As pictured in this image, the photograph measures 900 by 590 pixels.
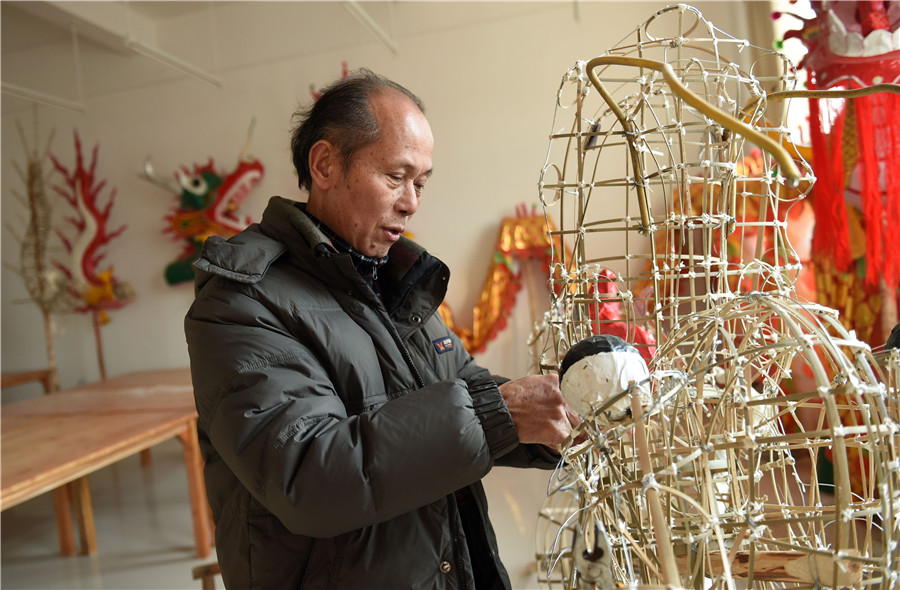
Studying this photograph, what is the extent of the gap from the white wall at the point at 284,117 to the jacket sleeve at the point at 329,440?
2.52 meters

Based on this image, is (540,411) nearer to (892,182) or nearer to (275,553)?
(275,553)

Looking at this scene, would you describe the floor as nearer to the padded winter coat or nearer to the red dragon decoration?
the red dragon decoration

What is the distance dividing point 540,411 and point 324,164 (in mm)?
590

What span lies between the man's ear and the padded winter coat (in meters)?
0.07

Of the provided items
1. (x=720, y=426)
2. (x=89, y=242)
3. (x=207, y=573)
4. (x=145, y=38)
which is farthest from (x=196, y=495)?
(x=145, y=38)

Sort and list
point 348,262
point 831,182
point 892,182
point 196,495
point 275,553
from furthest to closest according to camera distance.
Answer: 1. point 196,495
2. point 831,182
3. point 892,182
4. point 348,262
5. point 275,553

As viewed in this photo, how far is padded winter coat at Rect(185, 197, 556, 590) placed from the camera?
0.76 metres

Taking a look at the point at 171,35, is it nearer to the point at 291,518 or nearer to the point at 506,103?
the point at 506,103

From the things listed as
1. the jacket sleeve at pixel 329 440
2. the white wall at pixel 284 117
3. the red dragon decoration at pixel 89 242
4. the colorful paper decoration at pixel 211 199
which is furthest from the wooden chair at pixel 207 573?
the red dragon decoration at pixel 89 242

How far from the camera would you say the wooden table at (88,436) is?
198 centimetres

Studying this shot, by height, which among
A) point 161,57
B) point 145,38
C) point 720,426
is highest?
point 145,38

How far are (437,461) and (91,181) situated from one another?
4960 millimetres

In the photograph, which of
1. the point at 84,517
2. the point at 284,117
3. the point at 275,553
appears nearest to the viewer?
the point at 275,553

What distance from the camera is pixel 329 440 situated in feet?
2.49
